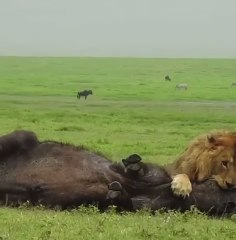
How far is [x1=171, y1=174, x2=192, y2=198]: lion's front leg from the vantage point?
288 inches

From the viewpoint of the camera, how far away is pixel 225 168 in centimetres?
754

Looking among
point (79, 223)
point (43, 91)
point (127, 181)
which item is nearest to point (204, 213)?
point (127, 181)

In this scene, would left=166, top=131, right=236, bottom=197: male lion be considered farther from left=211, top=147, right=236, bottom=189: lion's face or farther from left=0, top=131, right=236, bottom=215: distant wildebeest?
left=0, top=131, right=236, bottom=215: distant wildebeest

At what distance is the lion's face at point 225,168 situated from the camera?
24.6ft

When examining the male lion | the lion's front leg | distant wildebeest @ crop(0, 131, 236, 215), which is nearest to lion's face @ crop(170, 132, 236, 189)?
the male lion

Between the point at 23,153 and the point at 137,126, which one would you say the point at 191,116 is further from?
the point at 23,153

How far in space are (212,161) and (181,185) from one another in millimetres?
487

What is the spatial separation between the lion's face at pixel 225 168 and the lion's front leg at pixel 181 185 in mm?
361

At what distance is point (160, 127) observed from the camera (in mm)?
22484

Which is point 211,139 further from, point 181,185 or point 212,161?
point 181,185

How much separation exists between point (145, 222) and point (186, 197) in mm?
830

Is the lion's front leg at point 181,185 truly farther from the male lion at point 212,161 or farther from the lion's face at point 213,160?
the lion's face at point 213,160

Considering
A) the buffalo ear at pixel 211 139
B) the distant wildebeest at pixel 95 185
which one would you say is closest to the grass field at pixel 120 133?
the distant wildebeest at pixel 95 185

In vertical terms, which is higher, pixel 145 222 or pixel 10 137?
pixel 10 137
